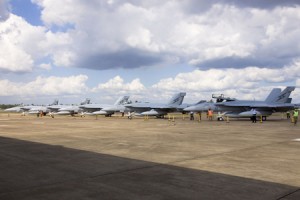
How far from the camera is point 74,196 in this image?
5.60 meters

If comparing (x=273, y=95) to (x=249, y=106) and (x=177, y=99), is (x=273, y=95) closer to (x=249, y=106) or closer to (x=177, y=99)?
(x=249, y=106)

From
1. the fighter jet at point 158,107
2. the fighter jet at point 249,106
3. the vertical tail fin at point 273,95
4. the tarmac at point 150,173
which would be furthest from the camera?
the fighter jet at point 158,107

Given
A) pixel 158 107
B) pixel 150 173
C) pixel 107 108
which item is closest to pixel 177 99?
pixel 158 107

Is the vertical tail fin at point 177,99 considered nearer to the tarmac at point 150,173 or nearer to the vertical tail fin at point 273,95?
the vertical tail fin at point 273,95

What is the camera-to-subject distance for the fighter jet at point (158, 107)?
45694 mm

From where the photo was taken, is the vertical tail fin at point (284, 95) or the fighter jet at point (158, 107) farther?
the fighter jet at point (158, 107)

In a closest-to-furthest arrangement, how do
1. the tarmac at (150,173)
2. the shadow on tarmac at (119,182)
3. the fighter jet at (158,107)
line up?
the shadow on tarmac at (119,182)
the tarmac at (150,173)
the fighter jet at (158,107)

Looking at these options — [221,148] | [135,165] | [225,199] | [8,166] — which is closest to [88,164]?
[135,165]

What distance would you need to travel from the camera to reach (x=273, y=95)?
40250 mm

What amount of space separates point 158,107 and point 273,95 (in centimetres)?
1552

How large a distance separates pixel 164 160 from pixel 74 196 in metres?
4.22

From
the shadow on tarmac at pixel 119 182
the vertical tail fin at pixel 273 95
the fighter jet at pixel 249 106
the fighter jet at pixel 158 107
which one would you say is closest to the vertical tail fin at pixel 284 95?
the fighter jet at pixel 249 106

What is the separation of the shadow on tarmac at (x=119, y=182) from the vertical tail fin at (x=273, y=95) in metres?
34.5

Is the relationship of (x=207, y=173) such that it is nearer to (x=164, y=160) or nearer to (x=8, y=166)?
(x=164, y=160)
